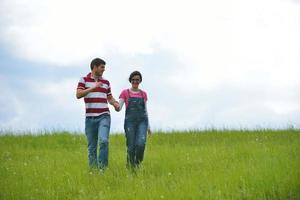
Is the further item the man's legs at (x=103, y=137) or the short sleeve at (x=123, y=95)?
the short sleeve at (x=123, y=95)

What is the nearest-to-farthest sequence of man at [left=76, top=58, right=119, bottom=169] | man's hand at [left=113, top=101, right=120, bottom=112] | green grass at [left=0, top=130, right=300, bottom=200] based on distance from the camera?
1. green grass at [left=0, top=130, right=300, bottom=200]
2. man at [left=76, top=58, right=119, bottom=169]
3. man's hand at [left=113, top=101, right=120, bottom=112]

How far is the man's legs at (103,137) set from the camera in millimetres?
11219

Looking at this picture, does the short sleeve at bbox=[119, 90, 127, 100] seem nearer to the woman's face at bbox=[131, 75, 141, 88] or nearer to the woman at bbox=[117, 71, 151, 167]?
the woman at bbox=[117, 71, 151, 167]

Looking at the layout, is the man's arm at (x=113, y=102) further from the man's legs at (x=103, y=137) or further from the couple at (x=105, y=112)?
the man's legs at (x=103, y=137)

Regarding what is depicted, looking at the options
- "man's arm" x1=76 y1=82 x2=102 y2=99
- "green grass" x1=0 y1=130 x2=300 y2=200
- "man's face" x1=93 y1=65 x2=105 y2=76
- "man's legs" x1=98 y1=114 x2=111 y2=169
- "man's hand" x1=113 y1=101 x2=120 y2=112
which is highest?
"man's face" x1=93 y1=65 x2=105 y2=76

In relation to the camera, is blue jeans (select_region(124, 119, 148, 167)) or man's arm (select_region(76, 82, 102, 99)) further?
blue jeans (select_region(124, 119, 148, 167))

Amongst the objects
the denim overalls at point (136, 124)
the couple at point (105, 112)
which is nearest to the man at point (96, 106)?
the couple at point (105, 112)

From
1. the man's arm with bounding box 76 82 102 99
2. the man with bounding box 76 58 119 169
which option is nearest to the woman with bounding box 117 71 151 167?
the man with bounding box 76 58 119 169

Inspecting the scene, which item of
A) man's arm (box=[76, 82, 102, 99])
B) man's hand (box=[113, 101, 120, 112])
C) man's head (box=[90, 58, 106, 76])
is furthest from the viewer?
man's hand (box=[113, 101, 120, 112])

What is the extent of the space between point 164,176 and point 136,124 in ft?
4.52

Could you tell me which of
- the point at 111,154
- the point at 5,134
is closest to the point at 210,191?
the point at 111,154

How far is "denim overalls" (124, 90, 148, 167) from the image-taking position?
38.6ft

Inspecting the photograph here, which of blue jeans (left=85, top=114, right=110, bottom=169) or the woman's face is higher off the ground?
the woman's face

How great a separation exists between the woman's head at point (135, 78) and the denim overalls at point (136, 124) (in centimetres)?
30
